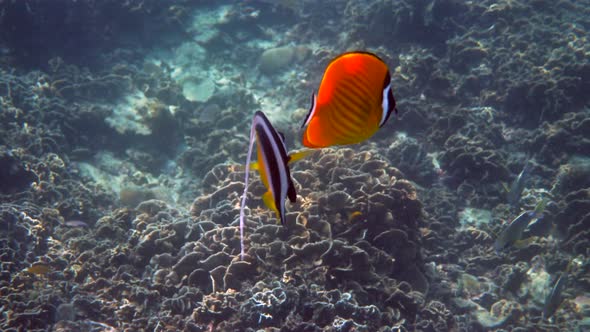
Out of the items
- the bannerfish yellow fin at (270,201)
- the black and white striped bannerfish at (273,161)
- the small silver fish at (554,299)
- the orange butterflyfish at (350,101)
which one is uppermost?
the orange butterflyfish at (350,101)

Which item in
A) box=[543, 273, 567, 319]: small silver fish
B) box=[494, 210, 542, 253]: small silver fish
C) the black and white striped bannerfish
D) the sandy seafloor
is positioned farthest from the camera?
box=[494, 210, 542, 253]: small silver fish

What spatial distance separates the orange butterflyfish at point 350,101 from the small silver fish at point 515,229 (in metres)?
4.84

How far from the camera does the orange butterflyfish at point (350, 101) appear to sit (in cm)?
131

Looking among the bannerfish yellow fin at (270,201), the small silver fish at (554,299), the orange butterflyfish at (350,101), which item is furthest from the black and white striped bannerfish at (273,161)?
the small silver fish at (554,299)

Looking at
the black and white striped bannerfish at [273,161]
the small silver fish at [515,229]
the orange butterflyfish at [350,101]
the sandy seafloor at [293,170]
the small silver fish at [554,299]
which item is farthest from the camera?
the small silver fish at [515,229]

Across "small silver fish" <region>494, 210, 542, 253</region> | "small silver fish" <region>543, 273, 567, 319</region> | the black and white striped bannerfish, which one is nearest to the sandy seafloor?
"small silver fish" <region>543, 273, 567, 319</region>

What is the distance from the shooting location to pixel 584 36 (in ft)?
32.8

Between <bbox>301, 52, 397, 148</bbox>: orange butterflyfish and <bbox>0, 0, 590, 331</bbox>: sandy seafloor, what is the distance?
109 inches

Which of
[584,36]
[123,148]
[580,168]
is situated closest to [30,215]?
[123,148]

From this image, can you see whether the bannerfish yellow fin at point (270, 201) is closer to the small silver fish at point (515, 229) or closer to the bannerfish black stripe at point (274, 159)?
the bannerfish black stripe at point (274, 159)

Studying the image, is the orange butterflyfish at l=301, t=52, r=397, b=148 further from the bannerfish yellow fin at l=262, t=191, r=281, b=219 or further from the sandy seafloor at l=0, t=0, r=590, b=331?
the sandy seafloor at l=0, t=0, r=590, b=331

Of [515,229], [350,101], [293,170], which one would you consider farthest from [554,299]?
[350,101]

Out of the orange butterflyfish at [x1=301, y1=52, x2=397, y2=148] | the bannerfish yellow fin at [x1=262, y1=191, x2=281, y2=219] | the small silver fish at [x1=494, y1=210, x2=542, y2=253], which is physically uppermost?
the orange butterflyfish at [x1=301, y1=52, x2=397, y2=148]

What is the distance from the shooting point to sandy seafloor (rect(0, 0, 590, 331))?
429 centimetres
